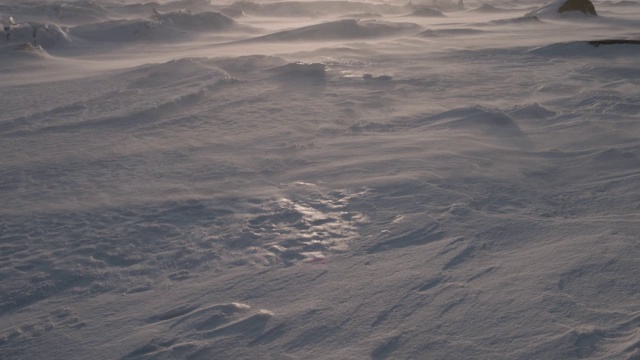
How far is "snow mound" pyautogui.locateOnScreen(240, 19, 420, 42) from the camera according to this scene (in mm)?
5227

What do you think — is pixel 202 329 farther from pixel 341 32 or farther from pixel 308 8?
pixel 308 8

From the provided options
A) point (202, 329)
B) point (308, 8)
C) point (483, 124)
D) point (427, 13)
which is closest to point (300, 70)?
point (483, 124)

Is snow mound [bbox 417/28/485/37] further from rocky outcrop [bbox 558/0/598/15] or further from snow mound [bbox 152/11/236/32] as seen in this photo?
snow mound [bbox 152/11/236/32]

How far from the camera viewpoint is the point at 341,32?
17.5ft

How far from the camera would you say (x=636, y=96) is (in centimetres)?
282

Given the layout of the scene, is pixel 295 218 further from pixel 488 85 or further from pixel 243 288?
pixel 488 85

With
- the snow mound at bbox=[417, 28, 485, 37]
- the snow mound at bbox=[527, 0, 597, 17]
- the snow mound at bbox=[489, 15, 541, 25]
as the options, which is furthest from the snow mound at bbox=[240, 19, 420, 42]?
the snow mound at bbox=[527, 0, 597, 17]

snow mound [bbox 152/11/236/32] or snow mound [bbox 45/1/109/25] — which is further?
snow mound [bbox 45/1/109/25]

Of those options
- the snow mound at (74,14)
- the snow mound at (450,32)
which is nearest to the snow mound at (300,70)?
the snow mound at (450,32)

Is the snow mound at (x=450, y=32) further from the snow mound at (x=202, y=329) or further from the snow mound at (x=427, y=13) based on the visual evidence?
the snow mound at (x=202, y=329)

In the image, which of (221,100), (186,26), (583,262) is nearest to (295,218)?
(583,262)

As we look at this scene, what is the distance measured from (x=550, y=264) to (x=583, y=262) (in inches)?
3.1

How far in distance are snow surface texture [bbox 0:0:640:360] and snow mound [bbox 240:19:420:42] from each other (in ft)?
5.18

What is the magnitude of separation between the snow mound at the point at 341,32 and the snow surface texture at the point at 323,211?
1578mm
